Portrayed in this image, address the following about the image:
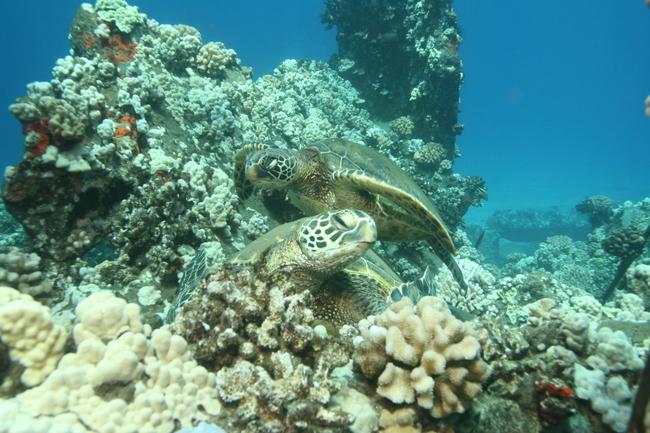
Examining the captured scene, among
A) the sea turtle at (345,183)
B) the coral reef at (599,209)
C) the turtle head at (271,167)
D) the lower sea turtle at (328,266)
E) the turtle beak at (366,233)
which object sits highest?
the coral reef at (599,209)

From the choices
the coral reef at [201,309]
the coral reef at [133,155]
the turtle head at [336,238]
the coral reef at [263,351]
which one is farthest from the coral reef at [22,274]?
the turtle head at [336,238]

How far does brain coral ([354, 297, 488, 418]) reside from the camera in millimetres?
2330

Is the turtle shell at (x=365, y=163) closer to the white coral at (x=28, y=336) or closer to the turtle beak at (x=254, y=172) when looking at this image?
the turtle beak at (x=254, y=172)

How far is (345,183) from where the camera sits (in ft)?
18.3

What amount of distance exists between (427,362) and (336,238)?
129 centimetres

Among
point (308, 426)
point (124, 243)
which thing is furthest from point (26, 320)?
point (124, 243)

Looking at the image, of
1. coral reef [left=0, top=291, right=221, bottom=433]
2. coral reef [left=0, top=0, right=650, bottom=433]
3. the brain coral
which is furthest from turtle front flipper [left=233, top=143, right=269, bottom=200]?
the brain coral

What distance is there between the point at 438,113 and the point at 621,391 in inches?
396

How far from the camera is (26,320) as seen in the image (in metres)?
1.85

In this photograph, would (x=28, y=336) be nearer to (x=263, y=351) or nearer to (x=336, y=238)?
(x=263, y=351)

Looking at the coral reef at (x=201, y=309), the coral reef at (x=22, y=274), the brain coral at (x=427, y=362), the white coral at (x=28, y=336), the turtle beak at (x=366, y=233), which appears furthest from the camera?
the coral reef at (x=22, y=274)

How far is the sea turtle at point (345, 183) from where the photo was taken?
5211 mm

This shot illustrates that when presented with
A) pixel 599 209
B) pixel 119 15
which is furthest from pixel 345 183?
pixel 599 209

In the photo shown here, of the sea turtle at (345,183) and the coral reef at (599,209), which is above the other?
the coral reef at (599,209)
